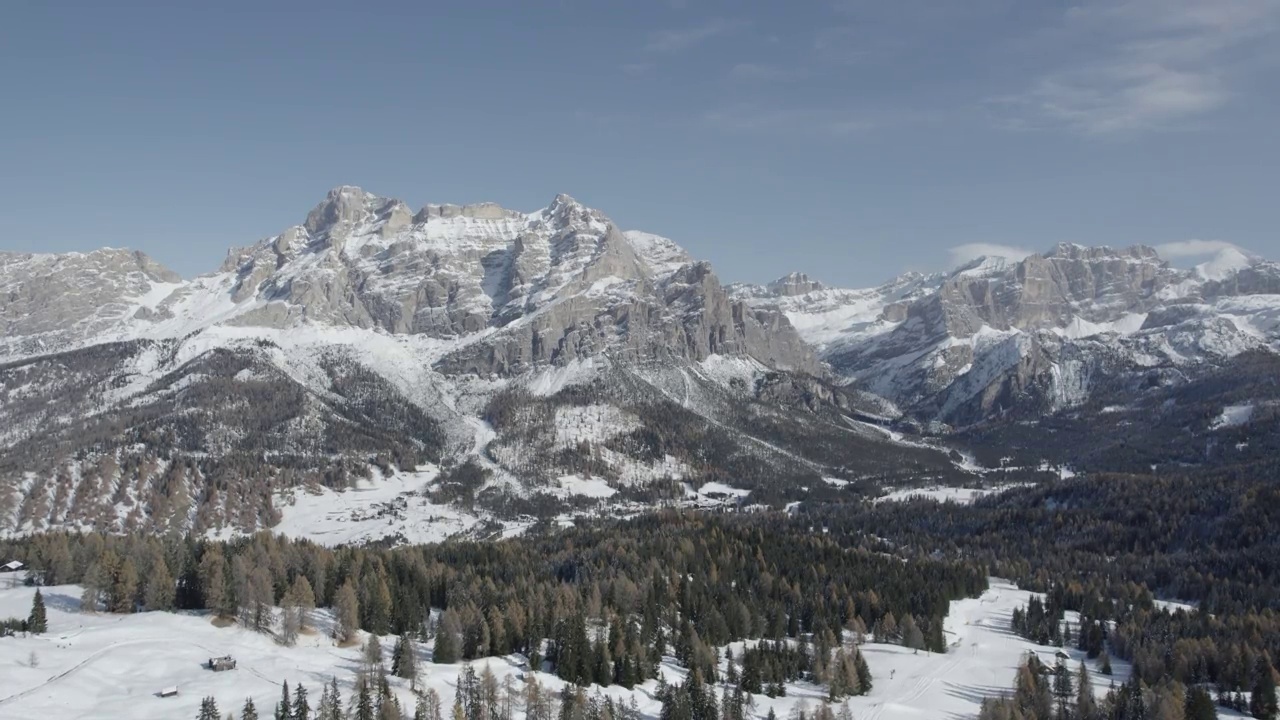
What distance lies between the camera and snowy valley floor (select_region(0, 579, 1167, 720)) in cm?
11819

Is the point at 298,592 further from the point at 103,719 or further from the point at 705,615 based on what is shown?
the point at 705,615

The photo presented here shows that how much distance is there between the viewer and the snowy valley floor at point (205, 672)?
388 ft

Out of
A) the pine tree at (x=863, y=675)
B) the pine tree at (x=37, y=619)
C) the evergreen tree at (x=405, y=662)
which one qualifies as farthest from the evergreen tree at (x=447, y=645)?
the pine tree at (x=863, y=675)

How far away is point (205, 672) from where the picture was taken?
128500 mm

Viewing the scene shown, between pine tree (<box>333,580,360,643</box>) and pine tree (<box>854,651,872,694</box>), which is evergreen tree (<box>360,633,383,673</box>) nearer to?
pine tree (<box>333,580,360,643</box>)

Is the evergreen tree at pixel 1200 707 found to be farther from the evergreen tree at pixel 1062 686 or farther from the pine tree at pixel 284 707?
the pine tree at pixel 284 707

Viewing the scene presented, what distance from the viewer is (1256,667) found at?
15288 centimetres

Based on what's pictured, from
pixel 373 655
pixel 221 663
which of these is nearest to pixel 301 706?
pixel 373 655

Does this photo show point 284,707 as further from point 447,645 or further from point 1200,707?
point 1200,707

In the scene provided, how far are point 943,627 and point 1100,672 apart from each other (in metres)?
28.8

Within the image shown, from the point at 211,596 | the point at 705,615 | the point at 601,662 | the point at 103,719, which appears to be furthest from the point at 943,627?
the point at 103,719

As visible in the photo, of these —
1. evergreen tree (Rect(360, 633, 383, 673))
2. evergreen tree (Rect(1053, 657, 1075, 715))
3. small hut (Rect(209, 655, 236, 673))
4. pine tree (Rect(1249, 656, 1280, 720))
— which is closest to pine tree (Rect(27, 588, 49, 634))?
small hut (Rect(209, 655, 236, 673))

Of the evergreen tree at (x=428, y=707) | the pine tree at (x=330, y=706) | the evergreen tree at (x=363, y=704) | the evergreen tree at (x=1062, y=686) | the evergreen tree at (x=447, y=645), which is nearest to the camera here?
the pine tree at (x=330, y=706)

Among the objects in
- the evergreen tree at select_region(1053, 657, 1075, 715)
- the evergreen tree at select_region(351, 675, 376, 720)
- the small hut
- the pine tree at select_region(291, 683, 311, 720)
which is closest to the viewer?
the pine tree at select_region(291, 683, 311, 720)
